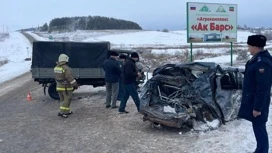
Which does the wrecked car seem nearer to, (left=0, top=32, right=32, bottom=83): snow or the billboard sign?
the billboard sign

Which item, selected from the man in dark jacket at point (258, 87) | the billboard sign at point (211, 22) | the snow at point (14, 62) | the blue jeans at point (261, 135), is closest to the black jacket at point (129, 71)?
the man in dark jacket at point (258, 87)

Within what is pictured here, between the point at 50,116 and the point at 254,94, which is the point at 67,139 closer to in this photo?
the point at 50,116

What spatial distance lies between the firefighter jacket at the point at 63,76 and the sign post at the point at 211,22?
21.9 ft

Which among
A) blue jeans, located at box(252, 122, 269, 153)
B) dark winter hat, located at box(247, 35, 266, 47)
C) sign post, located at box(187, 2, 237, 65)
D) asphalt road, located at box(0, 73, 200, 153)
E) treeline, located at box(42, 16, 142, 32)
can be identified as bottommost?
asphalt road, located at box(0, 73, 200, 153)

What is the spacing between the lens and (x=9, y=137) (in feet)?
26.3

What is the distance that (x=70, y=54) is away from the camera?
43.3ft

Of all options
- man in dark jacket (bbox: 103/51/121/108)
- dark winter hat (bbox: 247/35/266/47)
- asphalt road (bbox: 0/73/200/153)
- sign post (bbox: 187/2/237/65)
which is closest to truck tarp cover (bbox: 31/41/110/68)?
asphalt road (bbox: 0/73/200/153)

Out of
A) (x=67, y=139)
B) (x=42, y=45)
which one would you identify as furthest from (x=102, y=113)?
(x=42, y=45)

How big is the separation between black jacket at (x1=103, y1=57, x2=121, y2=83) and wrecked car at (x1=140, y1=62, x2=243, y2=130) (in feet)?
7.63

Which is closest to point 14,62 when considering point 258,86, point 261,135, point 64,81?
point 64,81

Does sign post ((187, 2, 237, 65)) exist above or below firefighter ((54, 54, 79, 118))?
above

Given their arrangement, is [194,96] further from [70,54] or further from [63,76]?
[70,54]

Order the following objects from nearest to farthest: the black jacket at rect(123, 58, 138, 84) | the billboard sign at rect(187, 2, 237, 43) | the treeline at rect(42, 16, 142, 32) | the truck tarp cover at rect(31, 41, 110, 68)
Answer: the black jacket at rect(123, 58, 138, 84) < the truck tarp cover at rect(31, 41, 110, 68) < the billboard sign at rect(187, 2, 237, 43) < the treeline at rect(42, 16, 142, 32)

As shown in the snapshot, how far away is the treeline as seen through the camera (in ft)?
431
